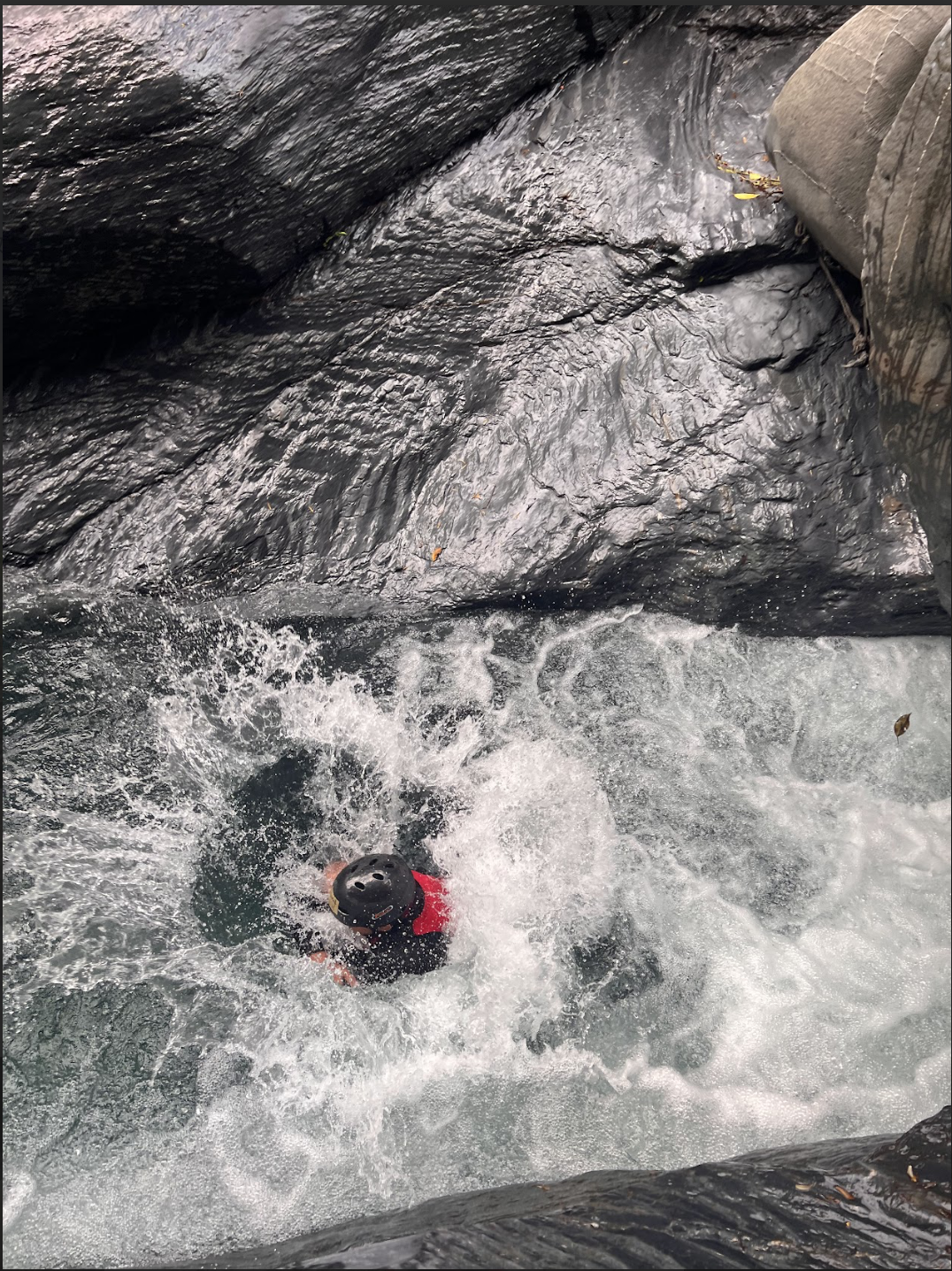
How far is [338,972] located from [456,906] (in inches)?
18.9

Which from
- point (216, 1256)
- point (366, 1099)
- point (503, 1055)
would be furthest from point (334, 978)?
point (216, 1256)

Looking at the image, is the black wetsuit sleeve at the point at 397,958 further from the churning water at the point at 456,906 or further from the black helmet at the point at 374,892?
the black helmet at the point at 374,892

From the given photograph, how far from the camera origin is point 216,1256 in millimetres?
2693

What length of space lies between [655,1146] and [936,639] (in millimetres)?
2237

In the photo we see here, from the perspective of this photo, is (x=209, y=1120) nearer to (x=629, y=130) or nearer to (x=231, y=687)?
(x=231, y=687)

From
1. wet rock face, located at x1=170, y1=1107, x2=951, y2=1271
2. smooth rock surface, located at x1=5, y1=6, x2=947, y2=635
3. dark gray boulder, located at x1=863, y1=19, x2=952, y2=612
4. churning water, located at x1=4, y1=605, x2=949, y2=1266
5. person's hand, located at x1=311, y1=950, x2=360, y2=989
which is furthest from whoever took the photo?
smooth rock surface, located at x1=5, y1=6, x2=947, y2=635

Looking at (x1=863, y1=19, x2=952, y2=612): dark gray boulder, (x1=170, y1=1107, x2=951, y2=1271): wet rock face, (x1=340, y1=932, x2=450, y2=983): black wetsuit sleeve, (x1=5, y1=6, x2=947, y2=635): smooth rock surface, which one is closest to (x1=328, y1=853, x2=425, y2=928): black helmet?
(x1=340, y1=932, x2=450, y2=983): black wetsuit sleeve

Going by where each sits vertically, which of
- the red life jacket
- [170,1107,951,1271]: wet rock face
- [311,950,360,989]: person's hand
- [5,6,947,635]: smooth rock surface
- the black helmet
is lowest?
[170,1107,951,1271]: wet rock face

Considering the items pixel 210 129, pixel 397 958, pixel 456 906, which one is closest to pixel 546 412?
pixel 210 129

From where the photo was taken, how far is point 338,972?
3.26 meters

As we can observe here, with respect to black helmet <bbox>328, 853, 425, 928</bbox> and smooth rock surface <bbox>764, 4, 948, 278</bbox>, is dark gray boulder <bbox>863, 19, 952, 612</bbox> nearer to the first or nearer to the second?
smooth rock surface <bbox>764, 4, 948, 278</bbox>

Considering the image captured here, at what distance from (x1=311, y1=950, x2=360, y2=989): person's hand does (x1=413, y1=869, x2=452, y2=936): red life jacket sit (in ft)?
1.12

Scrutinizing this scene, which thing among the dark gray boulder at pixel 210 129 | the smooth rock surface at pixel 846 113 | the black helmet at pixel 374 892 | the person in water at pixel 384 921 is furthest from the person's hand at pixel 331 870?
the smooth rock surface at pixel 846 113

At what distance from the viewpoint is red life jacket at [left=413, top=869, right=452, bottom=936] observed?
10.2 ft
